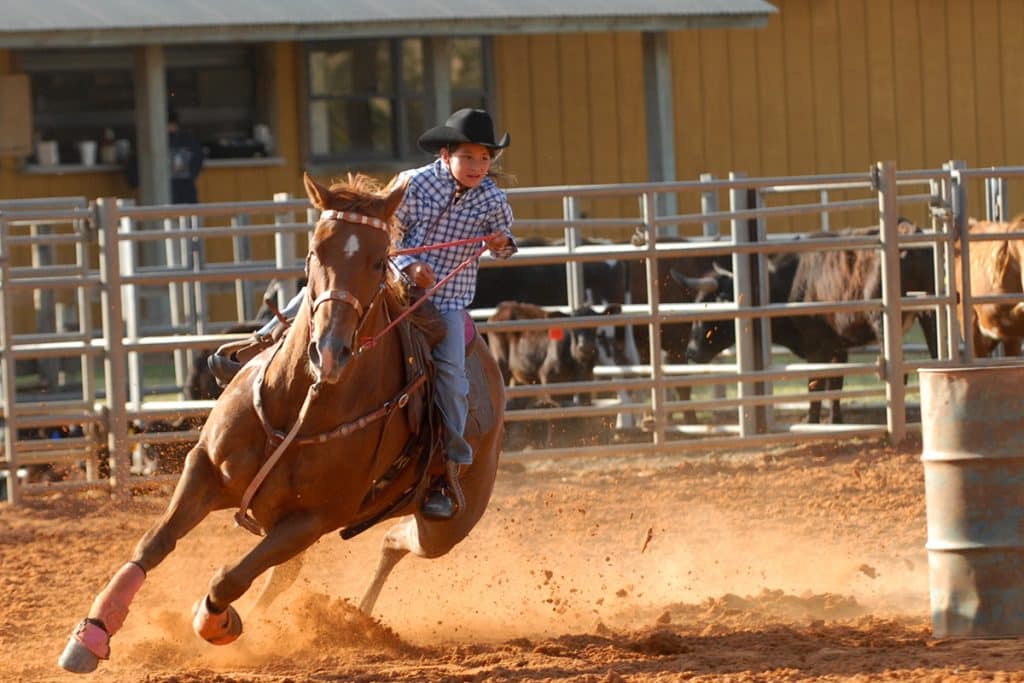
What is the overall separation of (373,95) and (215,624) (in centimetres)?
1445

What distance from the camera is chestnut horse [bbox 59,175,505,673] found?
5.61m

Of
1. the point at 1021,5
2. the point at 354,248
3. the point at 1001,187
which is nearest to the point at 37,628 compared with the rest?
the point at 354,248

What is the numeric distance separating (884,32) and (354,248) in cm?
1704

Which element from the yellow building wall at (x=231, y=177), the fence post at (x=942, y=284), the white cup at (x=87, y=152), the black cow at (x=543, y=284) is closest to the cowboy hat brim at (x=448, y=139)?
the fence post at (x=942, y=284)

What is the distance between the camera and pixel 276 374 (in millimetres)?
5988

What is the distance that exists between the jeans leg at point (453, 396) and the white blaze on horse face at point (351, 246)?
3.24ft

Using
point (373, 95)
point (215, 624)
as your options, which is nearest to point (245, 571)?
point (215, 624)

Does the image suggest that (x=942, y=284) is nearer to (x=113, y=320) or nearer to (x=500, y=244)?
(x=113, y=320)

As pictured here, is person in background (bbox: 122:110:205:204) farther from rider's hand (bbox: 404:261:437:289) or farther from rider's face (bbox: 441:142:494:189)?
rider's hand (bbox: 404:261:437:289)

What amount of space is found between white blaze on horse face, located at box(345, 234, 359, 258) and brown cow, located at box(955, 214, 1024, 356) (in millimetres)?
7900

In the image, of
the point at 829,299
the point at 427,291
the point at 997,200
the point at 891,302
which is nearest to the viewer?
the point at 427,291

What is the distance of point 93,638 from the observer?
5.54m

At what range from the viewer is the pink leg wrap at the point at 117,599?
5.62 meters

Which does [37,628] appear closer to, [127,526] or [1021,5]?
[127,526]
